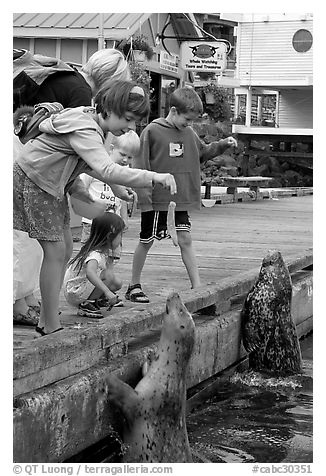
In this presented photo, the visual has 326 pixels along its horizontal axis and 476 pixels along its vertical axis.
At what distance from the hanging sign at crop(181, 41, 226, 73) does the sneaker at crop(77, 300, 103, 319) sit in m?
11.3

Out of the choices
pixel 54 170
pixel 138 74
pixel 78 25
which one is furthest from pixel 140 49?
pixel 54 170

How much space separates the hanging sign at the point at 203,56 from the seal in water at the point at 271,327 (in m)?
10.3

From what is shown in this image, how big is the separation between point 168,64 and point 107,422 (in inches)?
498

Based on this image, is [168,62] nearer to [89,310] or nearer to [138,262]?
[138,262]

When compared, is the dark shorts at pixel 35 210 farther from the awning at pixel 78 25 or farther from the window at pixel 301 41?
the window at pixel 301 41

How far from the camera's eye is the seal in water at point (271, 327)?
708cm

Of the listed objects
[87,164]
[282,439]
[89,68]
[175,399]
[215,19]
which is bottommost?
[282,439]

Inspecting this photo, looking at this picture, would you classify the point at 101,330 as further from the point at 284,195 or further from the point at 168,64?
the point at 284,195

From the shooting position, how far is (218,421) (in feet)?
19.8

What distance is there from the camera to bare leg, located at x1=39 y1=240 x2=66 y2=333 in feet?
17.4

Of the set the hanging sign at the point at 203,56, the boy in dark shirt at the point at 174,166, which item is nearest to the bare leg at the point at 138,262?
the boy in dark shirt at the point at 174,166

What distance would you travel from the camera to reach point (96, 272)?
247 inches

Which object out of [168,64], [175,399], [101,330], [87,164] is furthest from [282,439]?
[168,64]

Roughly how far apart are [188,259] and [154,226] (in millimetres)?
361
